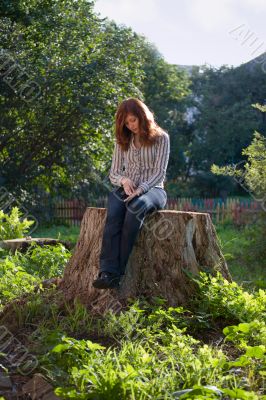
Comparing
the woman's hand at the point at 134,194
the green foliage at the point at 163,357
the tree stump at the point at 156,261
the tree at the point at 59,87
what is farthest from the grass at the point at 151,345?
the tree at the point at 59,87

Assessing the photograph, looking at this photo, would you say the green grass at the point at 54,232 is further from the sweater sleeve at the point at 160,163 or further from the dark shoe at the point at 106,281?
the dark shoe at the point at 106,281

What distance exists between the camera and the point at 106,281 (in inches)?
214

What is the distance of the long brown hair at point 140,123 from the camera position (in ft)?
19.5

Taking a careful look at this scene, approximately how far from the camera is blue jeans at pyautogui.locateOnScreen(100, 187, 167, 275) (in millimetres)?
5512

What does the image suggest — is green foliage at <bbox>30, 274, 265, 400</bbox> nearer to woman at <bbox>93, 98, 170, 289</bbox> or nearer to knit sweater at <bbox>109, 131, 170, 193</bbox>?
woman at <bbox>93, 98, 170, 289</bbox>

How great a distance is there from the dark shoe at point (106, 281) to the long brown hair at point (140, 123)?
1.32m

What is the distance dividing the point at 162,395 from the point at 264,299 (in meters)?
2.06

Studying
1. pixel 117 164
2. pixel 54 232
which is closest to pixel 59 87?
pixel 54 232

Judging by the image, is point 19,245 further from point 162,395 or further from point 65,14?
point 65,14

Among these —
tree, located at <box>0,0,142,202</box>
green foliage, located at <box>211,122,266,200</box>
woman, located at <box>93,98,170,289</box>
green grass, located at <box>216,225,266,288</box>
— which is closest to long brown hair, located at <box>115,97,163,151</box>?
woman, located at <box>93,98,170,289</box>

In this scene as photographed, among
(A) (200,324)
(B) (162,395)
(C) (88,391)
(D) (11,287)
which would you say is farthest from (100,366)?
(D) (11,287)

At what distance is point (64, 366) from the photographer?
4359 mm

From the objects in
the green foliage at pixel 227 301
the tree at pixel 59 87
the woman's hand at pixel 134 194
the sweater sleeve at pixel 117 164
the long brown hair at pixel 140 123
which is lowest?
the green foliage at pixel 227 301

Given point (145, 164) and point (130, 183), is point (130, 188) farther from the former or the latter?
point (145, 164)
